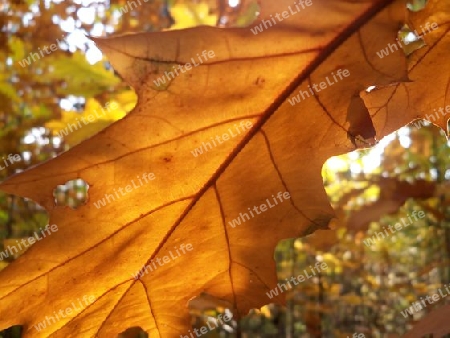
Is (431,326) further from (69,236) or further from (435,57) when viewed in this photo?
(69,236)

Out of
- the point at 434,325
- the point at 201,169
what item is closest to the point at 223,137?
the point at 201,169

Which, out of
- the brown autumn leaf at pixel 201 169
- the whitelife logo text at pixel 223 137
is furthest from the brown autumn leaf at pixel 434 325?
the whitelife logo text at pixel 223 137

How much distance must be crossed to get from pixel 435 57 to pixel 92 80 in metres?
1.89

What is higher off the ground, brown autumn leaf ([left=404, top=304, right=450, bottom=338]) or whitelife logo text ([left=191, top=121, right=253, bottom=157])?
whitelife logo text ([left=191, top=121, right=253, bottom=157])

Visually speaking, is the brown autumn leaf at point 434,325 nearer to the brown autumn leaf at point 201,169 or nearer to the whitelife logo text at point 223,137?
the brown autumn leaf at point 201,169

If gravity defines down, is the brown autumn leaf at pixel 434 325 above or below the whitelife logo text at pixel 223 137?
below

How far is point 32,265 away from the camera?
697 millimetres

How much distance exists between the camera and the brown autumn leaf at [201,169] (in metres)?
0.66

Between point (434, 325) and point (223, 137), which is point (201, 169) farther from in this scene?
point (434, 325)

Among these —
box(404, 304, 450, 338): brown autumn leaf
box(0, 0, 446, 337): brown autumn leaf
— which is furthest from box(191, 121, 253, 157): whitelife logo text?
box(404, 304, 450, 338): brown autumn leaf

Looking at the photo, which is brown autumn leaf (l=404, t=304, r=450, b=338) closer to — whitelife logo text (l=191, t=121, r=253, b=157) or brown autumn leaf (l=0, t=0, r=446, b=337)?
brown autumn leaf (l=0, t=0, r=446, b=337)

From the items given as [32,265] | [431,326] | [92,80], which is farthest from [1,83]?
[431,326]

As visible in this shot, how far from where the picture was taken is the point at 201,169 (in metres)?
0.74

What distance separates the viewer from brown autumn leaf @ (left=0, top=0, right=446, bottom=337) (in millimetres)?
657
